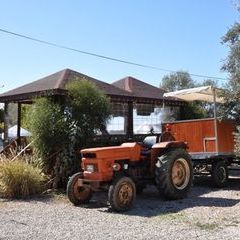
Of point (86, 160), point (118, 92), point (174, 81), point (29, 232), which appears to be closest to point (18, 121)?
point (118, 92)

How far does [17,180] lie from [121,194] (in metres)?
3.61

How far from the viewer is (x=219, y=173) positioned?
1512 centimetres

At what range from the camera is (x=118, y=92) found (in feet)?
58.2

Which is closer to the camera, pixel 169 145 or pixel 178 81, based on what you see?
pixel 169 145

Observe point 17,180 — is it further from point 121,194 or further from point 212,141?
point 212,141

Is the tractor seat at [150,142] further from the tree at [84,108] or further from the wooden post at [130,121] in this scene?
the wooden post at [130,121]

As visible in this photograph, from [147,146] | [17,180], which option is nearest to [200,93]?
[147,146]

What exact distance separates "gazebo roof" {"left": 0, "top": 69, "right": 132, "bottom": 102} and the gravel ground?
3.71m

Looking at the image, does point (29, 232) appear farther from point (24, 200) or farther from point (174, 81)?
point (174, 81)

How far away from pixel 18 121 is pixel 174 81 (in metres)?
27.0

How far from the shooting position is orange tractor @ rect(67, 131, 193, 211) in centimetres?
1119

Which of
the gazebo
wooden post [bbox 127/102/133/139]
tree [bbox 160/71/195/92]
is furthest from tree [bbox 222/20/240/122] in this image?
tree [bbox 160/71/195/92]

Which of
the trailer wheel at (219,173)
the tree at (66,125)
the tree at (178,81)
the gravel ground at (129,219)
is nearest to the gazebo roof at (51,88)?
the tree at (66,125)

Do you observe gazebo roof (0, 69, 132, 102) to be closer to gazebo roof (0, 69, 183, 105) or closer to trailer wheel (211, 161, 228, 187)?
gazebo roof (0, 69, 183, 105)
